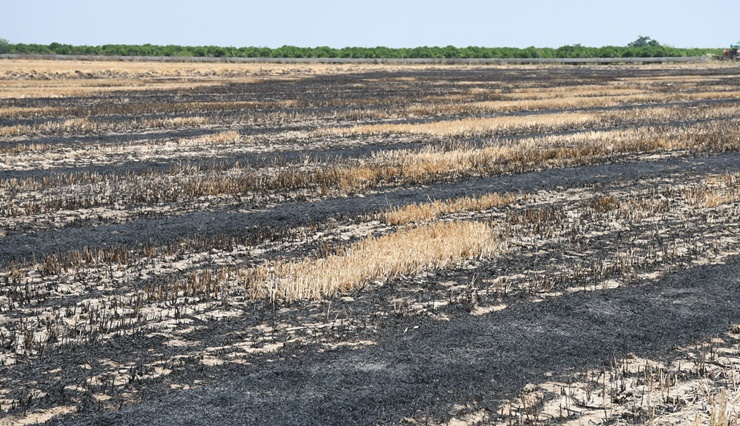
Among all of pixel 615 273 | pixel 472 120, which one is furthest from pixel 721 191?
pixel 472 120

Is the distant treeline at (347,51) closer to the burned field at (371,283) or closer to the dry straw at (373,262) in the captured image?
the burned field at (371,283)

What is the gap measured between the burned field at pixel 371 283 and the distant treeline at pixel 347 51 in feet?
324

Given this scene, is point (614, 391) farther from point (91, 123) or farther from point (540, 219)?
point (91, 123)

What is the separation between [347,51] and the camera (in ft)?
420

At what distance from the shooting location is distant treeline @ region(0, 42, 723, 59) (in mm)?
117500

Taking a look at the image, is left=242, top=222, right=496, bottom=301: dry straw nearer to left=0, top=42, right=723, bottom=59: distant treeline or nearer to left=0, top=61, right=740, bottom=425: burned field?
left=0, top=61, right=740, bottom=425: burned field

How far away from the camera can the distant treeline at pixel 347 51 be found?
117500mm

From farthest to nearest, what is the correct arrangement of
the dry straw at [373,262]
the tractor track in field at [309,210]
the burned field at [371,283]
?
the tractor track in field at [309,210] → the dry straw at [373,262] → the burned field at [371,283]

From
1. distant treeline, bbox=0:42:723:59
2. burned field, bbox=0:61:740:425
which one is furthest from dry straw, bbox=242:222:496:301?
distant treeline, bbox=0:42:723:59

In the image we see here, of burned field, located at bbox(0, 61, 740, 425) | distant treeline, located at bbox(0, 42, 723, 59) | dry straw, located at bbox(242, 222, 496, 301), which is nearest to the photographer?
burned field, located at bbox(0, 61, 740, 425)

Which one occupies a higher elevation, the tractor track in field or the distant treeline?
the distant treeline

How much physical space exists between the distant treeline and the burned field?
98.6 meters

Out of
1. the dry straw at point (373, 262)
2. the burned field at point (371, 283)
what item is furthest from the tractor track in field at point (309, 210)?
the dry straw at point (373, 262)

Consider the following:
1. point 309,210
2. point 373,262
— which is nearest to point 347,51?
point 309,210
